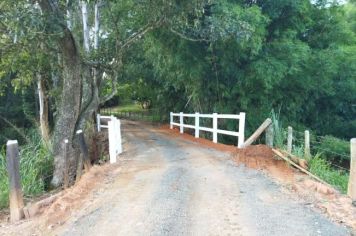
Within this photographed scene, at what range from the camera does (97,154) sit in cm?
1673

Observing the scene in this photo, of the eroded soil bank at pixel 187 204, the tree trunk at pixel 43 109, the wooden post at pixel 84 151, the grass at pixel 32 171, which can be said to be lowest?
the grass at pixel 32 171

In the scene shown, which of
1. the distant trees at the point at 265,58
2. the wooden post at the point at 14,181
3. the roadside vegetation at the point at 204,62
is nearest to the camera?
the wooden post at the point at 14,181

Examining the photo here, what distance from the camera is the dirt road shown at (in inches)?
230

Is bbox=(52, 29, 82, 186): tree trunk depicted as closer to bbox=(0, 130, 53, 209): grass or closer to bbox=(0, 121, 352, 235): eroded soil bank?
bbox=(0, 130, 53, 209): grass

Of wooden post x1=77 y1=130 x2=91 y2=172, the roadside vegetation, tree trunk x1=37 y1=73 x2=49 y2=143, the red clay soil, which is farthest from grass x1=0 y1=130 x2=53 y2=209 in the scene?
the red clay soil

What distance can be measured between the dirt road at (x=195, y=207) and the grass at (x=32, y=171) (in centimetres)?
210

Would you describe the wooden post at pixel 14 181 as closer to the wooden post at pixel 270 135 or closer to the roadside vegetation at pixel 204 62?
the roadside vegetation at pixel 204 62

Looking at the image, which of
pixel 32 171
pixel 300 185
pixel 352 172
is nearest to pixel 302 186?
pixel 300 185

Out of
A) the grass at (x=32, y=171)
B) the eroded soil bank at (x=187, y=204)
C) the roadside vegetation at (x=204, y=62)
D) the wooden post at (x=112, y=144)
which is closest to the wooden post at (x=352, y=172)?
the eroded soil bank at (x=187, y=204)

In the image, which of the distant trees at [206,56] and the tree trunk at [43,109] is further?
the tree trunk at [43,109]

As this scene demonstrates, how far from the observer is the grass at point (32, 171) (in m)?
9.47

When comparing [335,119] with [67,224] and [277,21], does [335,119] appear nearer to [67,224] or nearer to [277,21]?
[277,21]

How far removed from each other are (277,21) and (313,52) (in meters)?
2.10

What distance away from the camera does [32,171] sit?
1113 cm
